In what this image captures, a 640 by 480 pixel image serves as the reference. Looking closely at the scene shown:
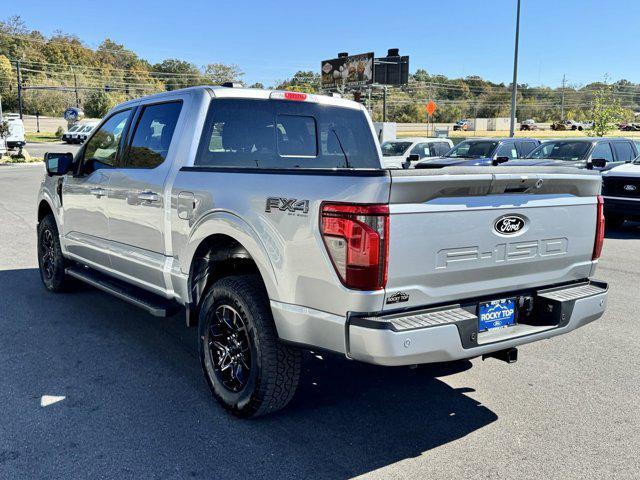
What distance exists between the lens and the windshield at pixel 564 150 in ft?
43.9

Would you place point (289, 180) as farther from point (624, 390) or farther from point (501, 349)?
point (624, 390)

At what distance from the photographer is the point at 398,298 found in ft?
9.74

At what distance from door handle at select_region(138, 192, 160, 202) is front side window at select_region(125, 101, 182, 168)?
228mm

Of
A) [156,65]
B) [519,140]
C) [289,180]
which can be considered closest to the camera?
[289,180]

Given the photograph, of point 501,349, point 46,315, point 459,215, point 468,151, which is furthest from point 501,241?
point 468,151

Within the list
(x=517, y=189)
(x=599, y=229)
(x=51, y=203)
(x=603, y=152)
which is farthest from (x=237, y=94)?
(x=603, y=152)

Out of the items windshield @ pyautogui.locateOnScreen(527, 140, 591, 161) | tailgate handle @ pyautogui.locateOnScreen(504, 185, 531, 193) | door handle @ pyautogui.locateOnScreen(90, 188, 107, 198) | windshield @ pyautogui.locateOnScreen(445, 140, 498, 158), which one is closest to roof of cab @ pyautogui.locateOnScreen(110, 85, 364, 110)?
door handle @ pyautogui.locateOnScreen(90, 188, 107, 198)

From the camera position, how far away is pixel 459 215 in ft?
10.1

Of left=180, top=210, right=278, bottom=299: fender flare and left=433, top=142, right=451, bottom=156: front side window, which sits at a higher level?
left=433, top=142, right=451, bottom=156: front side window

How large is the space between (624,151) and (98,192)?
12571 millimetres

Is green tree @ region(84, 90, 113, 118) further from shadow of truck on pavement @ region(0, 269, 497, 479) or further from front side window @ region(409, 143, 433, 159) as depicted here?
shadow of truck on pavement @ region(0, 269, 497, 479)

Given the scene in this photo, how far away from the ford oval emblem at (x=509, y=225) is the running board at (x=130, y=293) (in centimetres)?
232

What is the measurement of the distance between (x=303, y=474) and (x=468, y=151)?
15894mm

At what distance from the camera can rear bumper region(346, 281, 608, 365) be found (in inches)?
112
